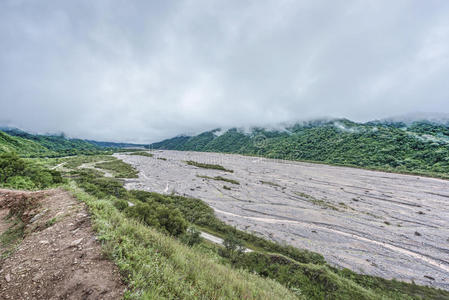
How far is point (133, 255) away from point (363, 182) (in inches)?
3031

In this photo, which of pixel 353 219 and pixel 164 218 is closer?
pixel 164 218

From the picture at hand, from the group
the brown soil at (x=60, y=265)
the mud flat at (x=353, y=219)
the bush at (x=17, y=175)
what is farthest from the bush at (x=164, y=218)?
the brown soil at (x=60, y=265)

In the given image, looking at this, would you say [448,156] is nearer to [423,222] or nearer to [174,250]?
[423,222]

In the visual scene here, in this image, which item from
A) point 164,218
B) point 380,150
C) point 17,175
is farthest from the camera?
point 380,150

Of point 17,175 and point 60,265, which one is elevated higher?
point 60,265

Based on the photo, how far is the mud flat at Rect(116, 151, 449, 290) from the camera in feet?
70.7

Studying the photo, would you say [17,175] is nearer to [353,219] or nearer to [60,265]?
[60,265]

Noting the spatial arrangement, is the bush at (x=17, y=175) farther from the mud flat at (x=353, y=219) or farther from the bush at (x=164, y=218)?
the mud flat at (x=353, y=219)

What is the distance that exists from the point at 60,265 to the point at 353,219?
4156cm

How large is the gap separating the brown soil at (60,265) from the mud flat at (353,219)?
85.4ft

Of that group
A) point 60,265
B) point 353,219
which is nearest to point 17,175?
point 60,265

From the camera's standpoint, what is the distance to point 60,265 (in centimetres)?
360

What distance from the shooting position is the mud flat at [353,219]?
2155 cm

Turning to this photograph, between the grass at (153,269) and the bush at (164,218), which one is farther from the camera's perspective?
the bush at (164,218)
